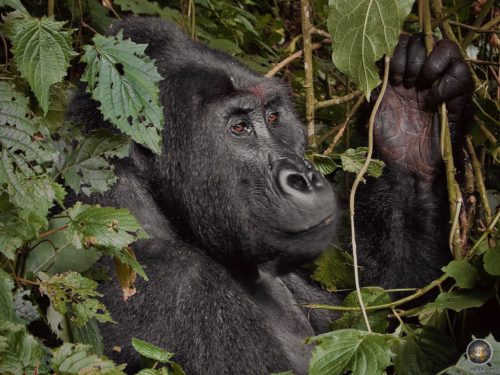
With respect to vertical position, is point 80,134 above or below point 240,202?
above

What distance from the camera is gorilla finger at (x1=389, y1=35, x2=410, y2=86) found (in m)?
3.40

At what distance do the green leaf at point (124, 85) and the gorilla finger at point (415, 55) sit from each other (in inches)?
49.9

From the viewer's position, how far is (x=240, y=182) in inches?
122

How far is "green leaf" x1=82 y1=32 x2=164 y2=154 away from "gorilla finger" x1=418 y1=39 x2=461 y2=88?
4.22 feet

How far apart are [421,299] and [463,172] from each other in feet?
2.05

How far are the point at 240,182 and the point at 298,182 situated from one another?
253 mm

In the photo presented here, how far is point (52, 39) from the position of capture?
2471mm

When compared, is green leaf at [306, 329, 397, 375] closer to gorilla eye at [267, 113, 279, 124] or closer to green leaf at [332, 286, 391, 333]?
green leaf at [332, 286, 391, 333]

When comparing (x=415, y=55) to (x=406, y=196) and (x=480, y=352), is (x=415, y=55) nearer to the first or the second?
(x=406, y=196)

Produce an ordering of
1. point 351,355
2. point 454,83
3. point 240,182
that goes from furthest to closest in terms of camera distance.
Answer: point 454,83, point 240,182, point 351,355

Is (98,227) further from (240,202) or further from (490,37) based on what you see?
(490,37)

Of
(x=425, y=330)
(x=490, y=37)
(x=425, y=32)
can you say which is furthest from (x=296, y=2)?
(x=425, y=330)

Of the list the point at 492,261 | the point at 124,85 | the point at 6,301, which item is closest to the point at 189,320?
the point at 6,301

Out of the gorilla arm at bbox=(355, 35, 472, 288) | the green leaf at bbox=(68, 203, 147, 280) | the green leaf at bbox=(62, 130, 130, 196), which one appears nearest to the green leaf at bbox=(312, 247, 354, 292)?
the gorilla arm at bbox=(355, 35, 472, 288)
